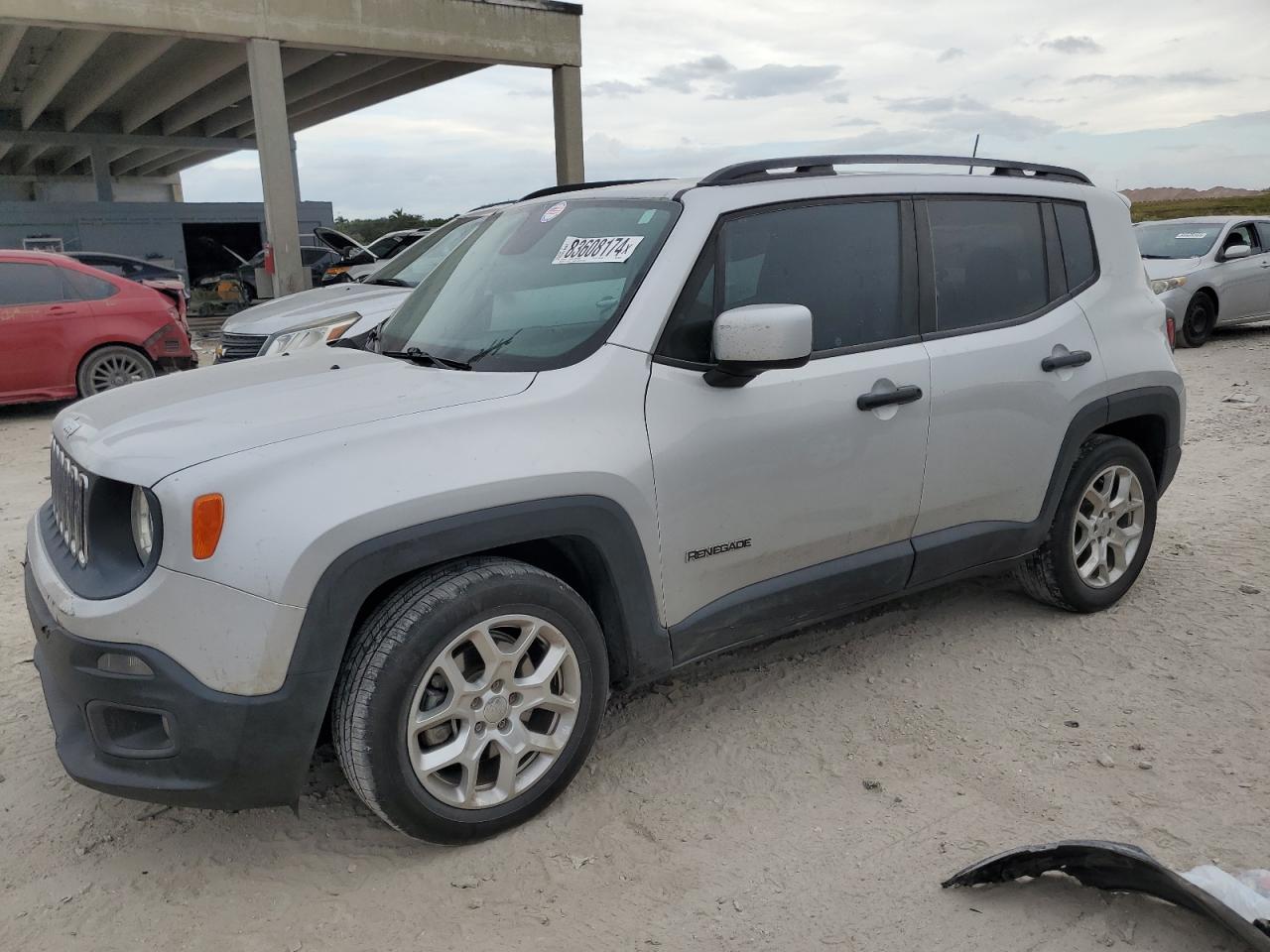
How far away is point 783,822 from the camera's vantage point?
2.86 metres

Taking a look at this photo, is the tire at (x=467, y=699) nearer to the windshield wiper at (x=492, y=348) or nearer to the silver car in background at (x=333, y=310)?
the windshield wiper at (x=492, y=348)

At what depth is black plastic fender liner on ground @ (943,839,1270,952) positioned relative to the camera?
2.25 metres

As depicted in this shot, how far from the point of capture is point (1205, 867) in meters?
2.42

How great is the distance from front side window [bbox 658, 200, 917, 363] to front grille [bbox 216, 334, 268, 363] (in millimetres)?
5543

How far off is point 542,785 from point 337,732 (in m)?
0.61

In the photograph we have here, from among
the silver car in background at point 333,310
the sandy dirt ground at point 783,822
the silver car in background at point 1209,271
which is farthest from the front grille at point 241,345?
the silver car in background at point 1209,271

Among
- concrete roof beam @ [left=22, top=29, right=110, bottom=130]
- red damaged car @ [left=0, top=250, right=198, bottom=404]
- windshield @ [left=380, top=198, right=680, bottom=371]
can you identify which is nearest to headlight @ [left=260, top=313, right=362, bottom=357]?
red damaged car @ [left=0, top=250, right=198, bottom=404]

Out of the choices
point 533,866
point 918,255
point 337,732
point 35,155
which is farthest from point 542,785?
point 35,155

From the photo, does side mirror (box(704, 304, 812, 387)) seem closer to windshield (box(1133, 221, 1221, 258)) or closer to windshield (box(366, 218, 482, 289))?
windshield (box(366, 218, 482, 289))

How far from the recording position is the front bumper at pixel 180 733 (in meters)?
2.37

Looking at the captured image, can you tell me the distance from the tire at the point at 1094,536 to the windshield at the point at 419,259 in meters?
5.23

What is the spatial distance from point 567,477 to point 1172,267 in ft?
39.0

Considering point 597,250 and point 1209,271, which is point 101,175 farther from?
point 597,250

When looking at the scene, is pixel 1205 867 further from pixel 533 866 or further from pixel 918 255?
pixel 918 255
